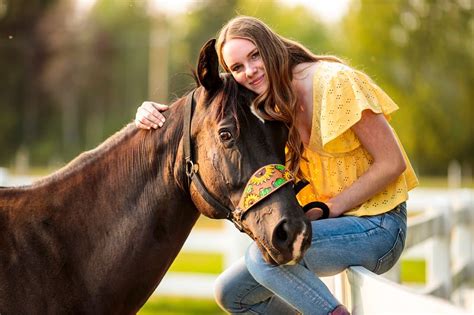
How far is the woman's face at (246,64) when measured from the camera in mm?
3760

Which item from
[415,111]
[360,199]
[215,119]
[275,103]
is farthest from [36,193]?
[415,111]

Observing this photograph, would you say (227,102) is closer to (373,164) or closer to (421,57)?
(373,164)

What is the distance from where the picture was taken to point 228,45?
3.85 metres

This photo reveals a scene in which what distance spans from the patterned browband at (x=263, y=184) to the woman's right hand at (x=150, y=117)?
550 mm

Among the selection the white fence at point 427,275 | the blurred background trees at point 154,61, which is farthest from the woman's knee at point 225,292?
the blurred background trees at point 154,61

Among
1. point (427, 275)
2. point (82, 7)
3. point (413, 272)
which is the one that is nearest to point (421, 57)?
point (82, 7)

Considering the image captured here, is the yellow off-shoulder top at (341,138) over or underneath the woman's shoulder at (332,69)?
underneath

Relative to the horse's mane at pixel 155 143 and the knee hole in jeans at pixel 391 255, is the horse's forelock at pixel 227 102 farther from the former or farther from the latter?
the knee hole in jeans at pixel 391 255

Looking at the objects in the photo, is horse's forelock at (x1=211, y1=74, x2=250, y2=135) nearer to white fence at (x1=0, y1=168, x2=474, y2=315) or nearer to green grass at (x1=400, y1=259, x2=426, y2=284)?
white fence at (x1=0, y1=168, x2=474, y2=315)

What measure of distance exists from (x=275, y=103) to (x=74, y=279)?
1.07 m

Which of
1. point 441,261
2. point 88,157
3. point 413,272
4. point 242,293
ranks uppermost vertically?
point 88,157

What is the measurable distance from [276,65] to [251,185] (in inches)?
22.1

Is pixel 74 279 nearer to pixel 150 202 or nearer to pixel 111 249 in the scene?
pixel 111 249

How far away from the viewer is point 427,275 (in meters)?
9.34
